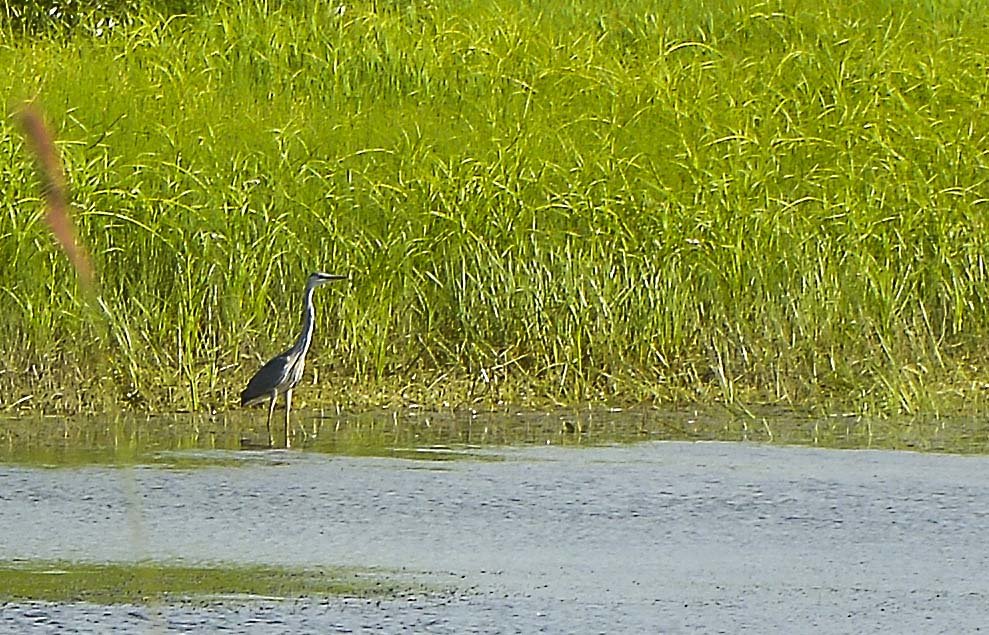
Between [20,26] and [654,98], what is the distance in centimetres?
446

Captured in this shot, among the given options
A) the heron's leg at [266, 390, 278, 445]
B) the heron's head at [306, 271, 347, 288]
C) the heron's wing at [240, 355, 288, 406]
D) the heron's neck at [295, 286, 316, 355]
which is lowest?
the heron's leg at [266, 390, 278, 445]

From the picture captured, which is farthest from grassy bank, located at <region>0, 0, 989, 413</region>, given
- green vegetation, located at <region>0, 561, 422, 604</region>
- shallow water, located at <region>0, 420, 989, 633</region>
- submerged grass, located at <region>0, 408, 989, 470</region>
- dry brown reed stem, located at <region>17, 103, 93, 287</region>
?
dry brown reed stem, located at <region>17, 103, 93, 287</region>

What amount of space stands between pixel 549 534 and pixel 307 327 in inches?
90.3

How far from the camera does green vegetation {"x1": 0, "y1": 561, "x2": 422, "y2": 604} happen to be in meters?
4.98

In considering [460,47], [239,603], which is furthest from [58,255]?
[460,47]

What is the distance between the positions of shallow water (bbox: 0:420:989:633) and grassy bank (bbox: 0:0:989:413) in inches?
41.1

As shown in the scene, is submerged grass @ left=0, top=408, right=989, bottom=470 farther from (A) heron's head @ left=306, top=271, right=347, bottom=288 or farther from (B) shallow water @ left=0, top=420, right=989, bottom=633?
(A) heron's head @ left=306, top=271, right=347, bottom=288

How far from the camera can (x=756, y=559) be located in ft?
17.8

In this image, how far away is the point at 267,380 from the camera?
25.1 feet

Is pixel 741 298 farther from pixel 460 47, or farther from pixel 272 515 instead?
pixel 460 47

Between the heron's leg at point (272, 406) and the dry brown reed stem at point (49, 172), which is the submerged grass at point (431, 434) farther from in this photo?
the dry brown reed stem at point (49, 172)

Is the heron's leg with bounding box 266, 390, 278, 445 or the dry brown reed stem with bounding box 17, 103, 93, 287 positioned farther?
the heron's leg with bounding box 266, 390, 278, 445

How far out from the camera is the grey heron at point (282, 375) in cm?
764

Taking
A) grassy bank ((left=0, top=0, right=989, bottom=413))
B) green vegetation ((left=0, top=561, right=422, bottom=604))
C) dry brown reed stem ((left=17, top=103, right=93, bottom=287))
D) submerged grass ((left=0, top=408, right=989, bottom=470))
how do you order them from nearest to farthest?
dry brown reed stem ((left=17, top=103, right=93, bottom=287))
green vegetation ((left=0, top=561, right=422, bottom=604))
submerged grass ((left=0, top=408, right=989, bottom=470))
grassy bank ((left=0, top=0, right=989, bottom=413))
